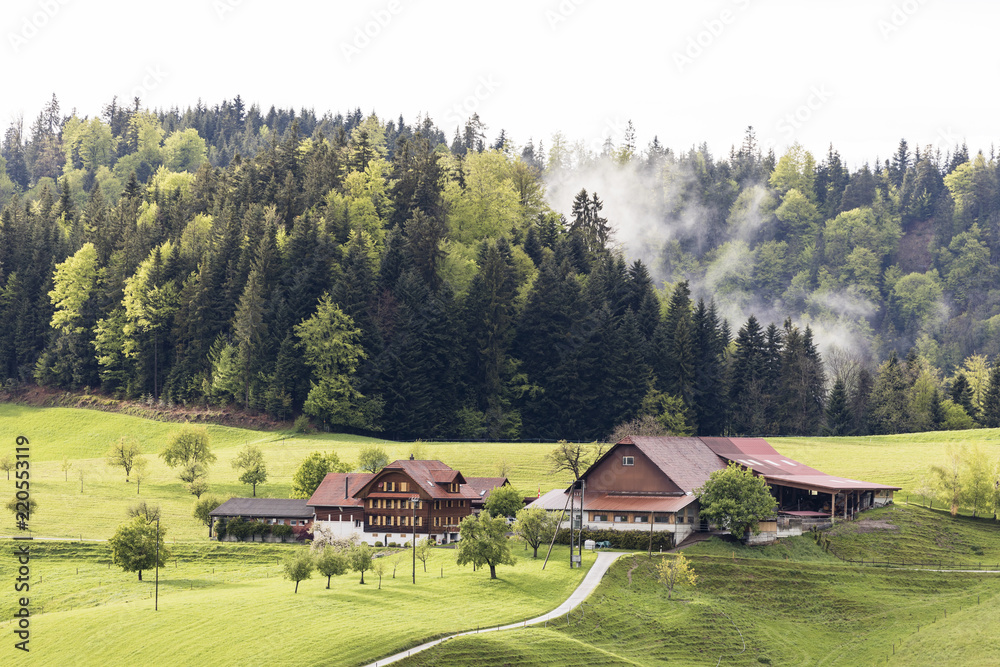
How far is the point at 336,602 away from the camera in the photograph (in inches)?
2466

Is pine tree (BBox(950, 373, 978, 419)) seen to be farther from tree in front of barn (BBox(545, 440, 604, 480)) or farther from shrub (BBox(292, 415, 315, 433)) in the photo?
shrub (BBox(292, 415, 315, 433))

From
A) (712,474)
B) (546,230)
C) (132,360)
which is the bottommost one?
(712,474)

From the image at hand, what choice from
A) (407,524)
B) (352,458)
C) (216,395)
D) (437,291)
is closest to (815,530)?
(407,524)

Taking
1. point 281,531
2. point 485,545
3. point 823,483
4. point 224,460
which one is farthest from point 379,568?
point 224,460

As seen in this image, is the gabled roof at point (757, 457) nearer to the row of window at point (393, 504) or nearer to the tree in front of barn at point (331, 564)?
the row of window at point (393, 504)

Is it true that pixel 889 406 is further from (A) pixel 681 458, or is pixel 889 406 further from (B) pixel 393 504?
(B) pixel 393 504

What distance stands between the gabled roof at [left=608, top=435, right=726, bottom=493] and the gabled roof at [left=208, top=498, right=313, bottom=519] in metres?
26.8

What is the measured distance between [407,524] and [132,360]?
76796 millimetres

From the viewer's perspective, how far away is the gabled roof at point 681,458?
3374 inches

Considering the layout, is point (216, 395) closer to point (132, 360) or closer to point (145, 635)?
point (132, 360)

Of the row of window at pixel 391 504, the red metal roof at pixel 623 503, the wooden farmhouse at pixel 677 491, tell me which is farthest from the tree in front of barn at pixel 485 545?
the row of window at pixel 391 504

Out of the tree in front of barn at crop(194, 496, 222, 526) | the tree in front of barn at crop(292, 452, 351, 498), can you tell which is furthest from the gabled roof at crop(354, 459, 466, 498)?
the tree in front of barn at crop(194, 496, 222, 526)

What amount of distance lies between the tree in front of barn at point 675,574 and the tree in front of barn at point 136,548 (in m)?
33.0

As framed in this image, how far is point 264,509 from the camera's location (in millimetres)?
89625
